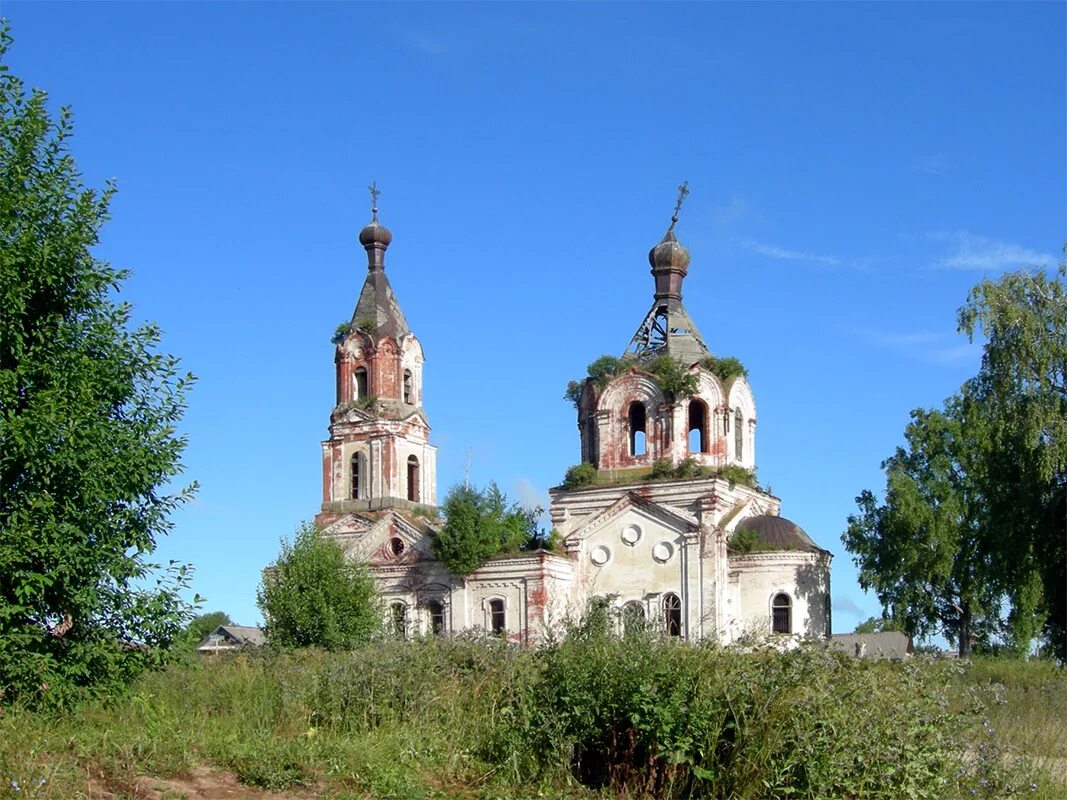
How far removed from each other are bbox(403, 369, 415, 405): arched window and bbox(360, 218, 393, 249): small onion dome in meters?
5.20

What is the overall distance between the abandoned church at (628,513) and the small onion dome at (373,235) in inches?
160

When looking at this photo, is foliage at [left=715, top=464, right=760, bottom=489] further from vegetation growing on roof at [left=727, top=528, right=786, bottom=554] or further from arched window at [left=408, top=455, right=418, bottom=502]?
arched window at [left=408, top=455, right=418, bottom=502]

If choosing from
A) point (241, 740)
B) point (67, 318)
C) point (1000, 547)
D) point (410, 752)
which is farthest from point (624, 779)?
point (1000, 547)

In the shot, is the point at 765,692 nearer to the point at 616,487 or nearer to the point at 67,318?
the point at 67,318

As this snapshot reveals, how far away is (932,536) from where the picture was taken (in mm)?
40469

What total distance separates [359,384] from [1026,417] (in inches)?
894

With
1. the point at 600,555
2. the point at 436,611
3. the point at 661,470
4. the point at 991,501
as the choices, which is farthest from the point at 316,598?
the point at 991,501

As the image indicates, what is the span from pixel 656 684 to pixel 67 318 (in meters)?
6.52

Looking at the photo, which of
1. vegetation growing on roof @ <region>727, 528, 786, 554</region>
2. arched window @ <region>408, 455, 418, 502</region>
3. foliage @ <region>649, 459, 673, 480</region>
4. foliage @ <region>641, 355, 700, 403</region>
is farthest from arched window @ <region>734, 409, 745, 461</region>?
arched window @ <region>408, 455, 418, 502</region>

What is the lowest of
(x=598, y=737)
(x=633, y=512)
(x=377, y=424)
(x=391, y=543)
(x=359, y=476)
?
(x=598, y=737)

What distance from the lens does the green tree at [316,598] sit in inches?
1400

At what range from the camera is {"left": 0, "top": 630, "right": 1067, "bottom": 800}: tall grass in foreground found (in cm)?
1012

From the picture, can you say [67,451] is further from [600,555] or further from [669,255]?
[669,255]

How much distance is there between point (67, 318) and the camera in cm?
1255
